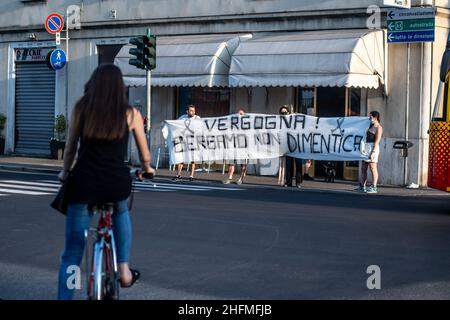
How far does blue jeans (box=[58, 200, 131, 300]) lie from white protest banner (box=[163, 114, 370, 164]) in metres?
14.8

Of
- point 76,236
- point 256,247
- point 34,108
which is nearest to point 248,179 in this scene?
point 34,108

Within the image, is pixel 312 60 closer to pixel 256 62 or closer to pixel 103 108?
pixel 256 62

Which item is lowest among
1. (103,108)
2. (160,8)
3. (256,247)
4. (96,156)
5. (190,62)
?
(256,247)

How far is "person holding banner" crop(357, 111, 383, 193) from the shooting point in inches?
805

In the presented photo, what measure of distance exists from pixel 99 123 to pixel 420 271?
178 inches

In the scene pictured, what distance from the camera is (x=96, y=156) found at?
6.47m

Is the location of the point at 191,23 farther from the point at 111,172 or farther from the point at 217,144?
the point at 111,172

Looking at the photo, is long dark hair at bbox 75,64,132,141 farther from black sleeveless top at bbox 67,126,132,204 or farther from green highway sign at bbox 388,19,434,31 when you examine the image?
green highway sign at bbox 388,19,434,31

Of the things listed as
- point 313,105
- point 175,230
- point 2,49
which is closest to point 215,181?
point 313,105

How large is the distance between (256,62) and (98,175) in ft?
57.9

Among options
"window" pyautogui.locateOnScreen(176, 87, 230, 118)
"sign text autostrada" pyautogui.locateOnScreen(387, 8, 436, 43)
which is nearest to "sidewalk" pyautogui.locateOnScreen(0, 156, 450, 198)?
"window" pyautogui.locateOnScreen(176, 87, 230, 118)

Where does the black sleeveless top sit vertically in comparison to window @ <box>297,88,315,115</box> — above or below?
below

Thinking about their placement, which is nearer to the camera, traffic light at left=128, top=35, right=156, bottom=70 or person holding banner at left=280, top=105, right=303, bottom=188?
person holding banner at left=280, top=105, right=303, bottom=188
